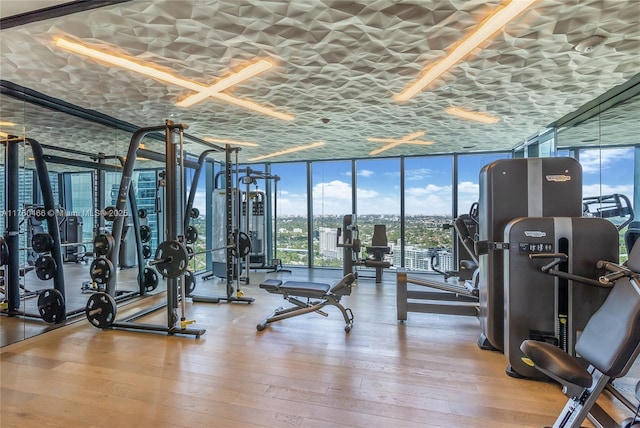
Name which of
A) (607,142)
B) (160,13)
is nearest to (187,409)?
(160,13)

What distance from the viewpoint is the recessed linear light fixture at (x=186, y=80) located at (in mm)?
2519

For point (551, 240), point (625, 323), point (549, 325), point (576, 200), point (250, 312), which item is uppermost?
point (576, 200)

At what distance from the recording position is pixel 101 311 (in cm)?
342

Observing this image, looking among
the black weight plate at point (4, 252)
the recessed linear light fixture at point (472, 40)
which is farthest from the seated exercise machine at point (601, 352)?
the black weight plate at point (4, 252)

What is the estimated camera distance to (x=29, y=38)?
2.33 metres

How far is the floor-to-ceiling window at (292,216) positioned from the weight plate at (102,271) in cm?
427

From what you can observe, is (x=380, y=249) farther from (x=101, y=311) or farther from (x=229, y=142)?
(x=101, y=311)

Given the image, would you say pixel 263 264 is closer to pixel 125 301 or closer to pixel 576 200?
pixel 125 301

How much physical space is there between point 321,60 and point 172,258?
2565 millimetres

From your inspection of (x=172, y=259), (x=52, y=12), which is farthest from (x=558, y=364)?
(x=52, y=12)

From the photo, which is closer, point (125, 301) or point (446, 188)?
point (125, 301)

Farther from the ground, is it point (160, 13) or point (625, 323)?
point (160, 13)

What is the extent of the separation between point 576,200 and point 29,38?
15.1 ft

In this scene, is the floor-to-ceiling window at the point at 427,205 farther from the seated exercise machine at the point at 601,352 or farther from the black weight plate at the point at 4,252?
the black weight plate at the point at 4,252
